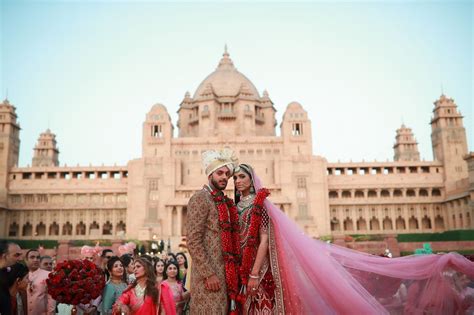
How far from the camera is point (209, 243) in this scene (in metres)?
5.57

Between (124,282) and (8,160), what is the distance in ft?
183

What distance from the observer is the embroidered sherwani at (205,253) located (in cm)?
530

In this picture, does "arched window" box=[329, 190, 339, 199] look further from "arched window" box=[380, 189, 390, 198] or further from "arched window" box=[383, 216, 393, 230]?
"arched window" box=[383, 216, 393, 230]

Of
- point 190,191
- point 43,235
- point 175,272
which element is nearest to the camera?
point 175,272

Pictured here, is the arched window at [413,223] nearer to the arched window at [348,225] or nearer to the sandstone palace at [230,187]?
the sandstone palace at [230,187]

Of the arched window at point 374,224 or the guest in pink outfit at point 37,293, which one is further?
the arched window at point 374,224

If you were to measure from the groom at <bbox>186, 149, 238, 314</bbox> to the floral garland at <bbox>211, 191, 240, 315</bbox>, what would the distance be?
55mm

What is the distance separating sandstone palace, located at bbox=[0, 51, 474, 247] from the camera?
51438 millimetres

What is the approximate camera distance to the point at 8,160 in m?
56.4

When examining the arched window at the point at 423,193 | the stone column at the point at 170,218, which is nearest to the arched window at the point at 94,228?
the stone column at the point at 170,218

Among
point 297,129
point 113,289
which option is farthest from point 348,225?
point 113,289

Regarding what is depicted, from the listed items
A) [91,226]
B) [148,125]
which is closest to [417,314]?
[148,125]

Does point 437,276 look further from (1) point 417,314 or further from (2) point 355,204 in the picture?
(2) point 355,204

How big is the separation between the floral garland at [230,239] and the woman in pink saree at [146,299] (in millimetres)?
1602
